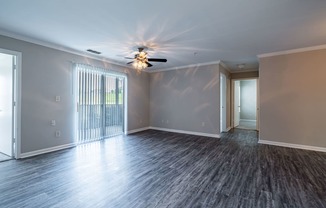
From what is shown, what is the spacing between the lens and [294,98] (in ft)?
14.3

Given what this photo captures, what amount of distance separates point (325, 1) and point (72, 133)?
18.6 ft

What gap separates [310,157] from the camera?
362 centimetres

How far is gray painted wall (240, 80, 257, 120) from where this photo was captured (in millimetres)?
9586

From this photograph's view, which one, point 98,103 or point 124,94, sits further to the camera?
point 124,94

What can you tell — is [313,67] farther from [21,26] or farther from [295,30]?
[21,26]

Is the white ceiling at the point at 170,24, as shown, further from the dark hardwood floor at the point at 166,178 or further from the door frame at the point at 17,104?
the dark hardwood floor at the point at 166,178

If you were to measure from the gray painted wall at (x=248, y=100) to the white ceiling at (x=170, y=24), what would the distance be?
5844mm

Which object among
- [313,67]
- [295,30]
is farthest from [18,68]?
[313,67]

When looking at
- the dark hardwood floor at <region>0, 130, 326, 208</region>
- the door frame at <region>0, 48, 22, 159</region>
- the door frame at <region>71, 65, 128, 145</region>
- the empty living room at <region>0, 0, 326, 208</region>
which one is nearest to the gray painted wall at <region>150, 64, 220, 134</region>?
the empty living room at <region>0, 0, 326, 208</region>

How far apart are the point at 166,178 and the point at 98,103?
11.4 ft

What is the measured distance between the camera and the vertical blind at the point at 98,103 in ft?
15.4

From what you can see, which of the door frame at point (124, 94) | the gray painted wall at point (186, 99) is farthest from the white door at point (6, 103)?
the gray painted wall at point (186, 99)

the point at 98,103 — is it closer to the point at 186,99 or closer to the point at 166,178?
the point at 186,99

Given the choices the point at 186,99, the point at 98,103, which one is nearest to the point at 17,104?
the point at 98,103
